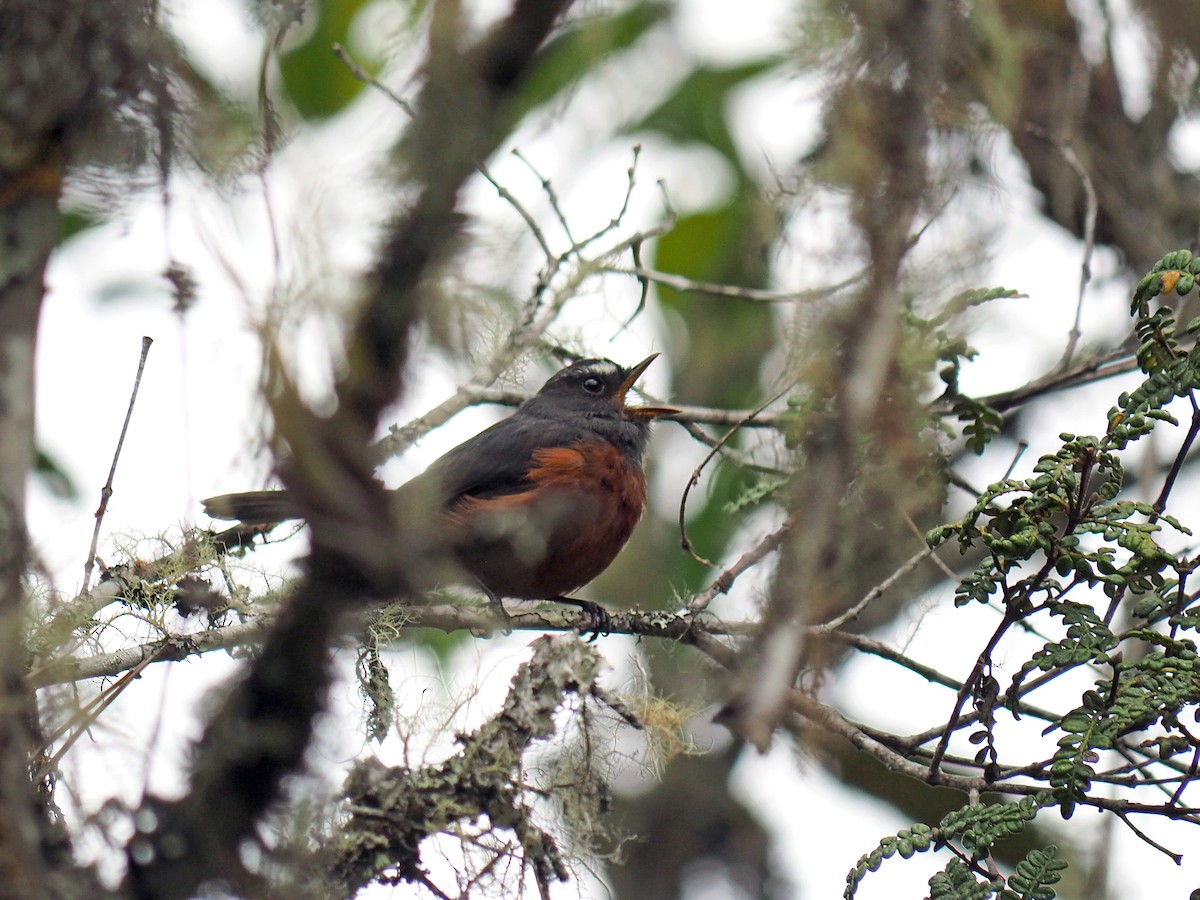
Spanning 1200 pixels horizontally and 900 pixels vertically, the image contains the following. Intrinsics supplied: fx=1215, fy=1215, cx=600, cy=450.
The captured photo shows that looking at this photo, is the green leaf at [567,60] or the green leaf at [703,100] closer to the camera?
the green leaf at [567,60]

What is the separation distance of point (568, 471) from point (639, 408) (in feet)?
1.65

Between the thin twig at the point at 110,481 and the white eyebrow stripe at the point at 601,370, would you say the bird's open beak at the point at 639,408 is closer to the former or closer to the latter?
the white eyebrow stripe at the point at 601,370

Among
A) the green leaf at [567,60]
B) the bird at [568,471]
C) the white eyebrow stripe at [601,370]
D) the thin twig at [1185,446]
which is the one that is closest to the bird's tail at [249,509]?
the bird at [568,471]

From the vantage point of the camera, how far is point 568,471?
6242 mm

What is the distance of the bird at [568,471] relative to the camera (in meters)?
5.43

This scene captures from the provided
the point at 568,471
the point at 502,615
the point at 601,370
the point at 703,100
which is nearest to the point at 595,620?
the point at 502,615

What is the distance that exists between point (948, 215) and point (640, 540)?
4.31 metres

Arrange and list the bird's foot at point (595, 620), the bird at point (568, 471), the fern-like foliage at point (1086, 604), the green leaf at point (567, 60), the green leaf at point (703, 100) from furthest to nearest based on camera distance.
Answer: the green leaf at point (703, 100) < the bird at point (568, 471) < the bird's foot at point (595, 620) < the fern-like foliage at point (1086, 604) < the green leaf at point (567, 60)

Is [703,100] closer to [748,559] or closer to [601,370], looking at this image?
[601,370]

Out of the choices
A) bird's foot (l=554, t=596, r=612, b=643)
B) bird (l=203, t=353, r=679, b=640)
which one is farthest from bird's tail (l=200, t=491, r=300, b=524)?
bird's foot (l=554, t=596, r=612, b=643)

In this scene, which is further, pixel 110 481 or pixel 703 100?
pixel 703 100

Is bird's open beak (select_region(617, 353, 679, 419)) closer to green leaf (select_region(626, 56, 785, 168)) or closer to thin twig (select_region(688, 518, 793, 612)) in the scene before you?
thin twig (select_region(688, 518, 793, 612))

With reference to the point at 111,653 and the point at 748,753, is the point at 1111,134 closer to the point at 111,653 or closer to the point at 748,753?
the point at 748,753

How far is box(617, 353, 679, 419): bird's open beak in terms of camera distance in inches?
237
